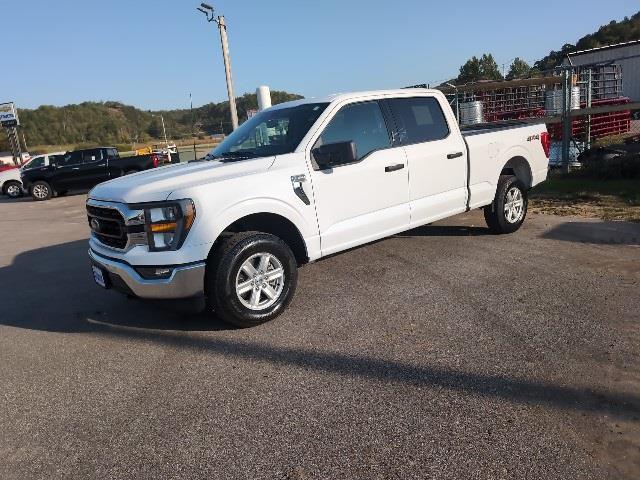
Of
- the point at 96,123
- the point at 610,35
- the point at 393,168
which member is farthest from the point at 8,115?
the point at 96,123

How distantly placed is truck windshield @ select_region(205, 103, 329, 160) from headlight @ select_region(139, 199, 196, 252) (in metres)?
1.17

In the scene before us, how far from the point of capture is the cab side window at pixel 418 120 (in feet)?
17.6

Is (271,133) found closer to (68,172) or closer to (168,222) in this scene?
(168,222)

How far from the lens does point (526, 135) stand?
265 inches

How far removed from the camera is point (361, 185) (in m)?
4.88

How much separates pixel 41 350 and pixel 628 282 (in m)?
5.15

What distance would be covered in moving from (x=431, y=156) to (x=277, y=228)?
1.93 metres

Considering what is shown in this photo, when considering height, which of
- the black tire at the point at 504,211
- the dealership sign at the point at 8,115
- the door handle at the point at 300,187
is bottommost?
the black tire at the point at 504,211

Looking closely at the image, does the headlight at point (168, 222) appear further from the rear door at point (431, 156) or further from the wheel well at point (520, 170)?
the wheel well at point (520, 170)

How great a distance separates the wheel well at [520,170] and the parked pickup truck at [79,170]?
13.9m

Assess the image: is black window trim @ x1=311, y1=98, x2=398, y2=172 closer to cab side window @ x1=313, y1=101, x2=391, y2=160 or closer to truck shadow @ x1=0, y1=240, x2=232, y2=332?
cab side window @ x1=313, y1=101, x2=391, y2=160

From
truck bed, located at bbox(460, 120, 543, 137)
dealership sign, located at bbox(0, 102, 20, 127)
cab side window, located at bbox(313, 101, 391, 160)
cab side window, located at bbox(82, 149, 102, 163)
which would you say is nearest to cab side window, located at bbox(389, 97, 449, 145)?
cab side window, located at bbox(313, 101, 391, 160)

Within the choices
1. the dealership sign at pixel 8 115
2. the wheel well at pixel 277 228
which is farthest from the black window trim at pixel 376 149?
the dealership sign at pixel 8 115

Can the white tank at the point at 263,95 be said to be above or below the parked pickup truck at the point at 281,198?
above
